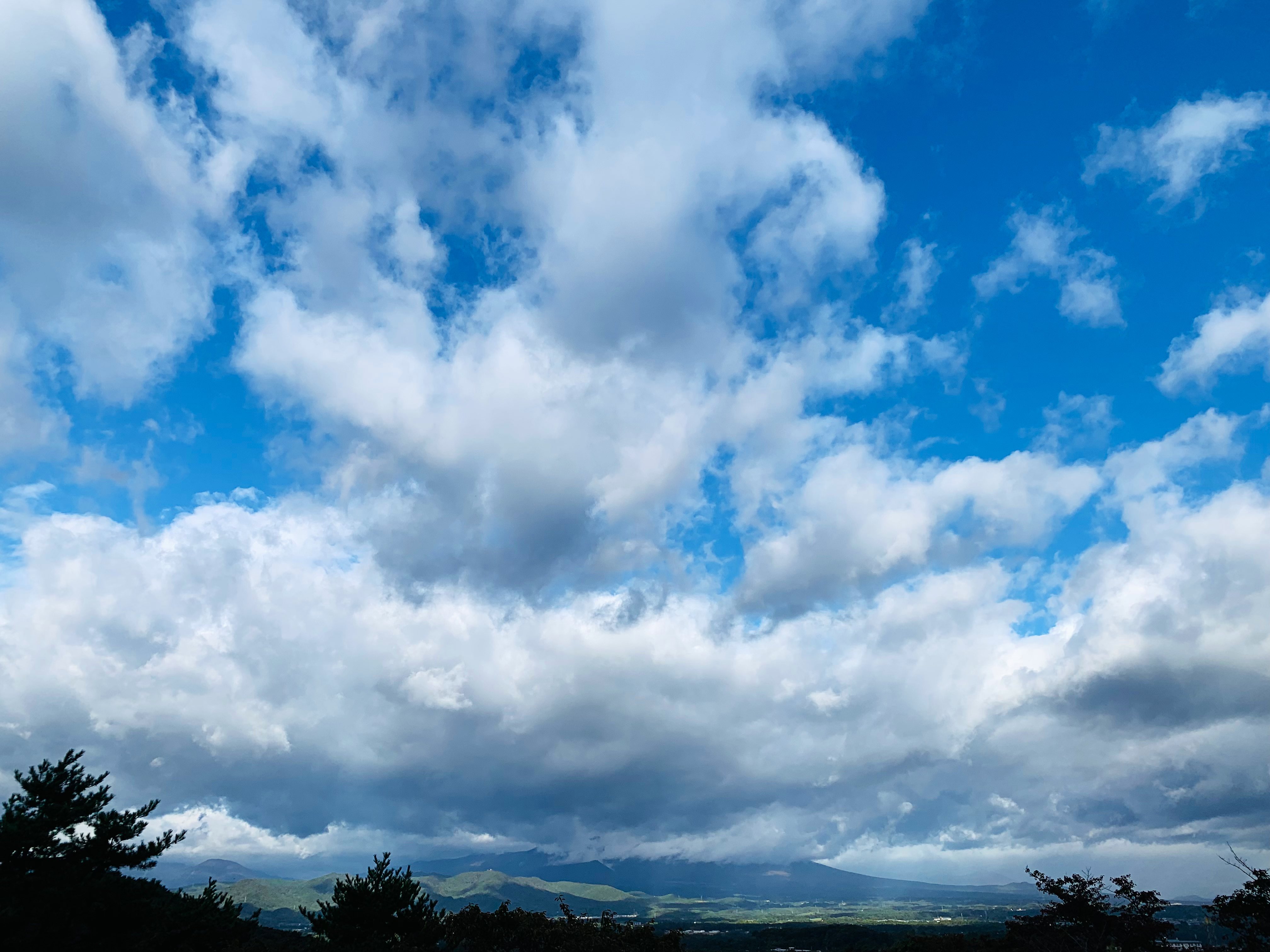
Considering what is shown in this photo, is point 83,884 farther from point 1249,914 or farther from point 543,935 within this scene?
point 1249,914

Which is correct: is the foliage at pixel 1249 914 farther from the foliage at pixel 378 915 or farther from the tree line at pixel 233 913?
the foliage at pixel 378 915

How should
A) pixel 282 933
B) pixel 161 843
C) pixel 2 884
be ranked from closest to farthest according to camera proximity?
pixel 2 884
pixel 161 843
pixel 282 933

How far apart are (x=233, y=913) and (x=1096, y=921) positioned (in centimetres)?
7639

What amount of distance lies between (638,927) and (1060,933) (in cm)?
4266

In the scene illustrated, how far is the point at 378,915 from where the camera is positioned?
197 feet

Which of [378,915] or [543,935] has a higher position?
[378,915]

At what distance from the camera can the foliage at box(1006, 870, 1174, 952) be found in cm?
5891

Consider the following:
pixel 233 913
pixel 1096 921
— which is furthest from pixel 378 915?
pixel 1096 921

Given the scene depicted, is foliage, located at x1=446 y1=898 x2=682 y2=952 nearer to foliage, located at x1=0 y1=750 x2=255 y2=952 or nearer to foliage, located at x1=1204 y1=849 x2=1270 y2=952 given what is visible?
foliage, located at x1=0 y1=750 x2=255 y2=952

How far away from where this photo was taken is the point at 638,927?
7938cm

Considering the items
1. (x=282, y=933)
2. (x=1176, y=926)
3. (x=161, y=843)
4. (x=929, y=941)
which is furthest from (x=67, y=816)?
(x=929, y=941)

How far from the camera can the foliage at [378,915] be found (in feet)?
194

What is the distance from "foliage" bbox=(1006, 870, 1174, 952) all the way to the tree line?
0.36ft

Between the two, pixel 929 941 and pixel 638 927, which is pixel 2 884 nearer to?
pixel 638 927
